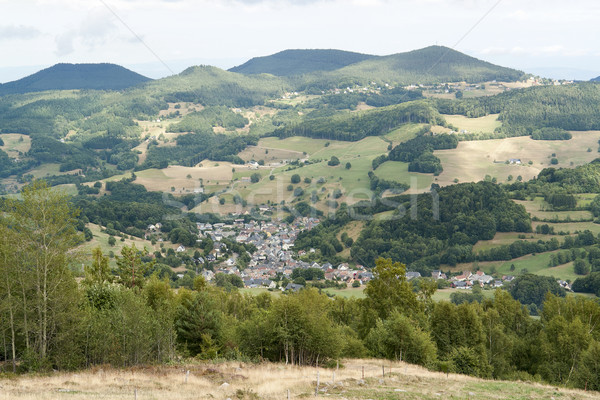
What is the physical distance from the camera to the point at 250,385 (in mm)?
24953

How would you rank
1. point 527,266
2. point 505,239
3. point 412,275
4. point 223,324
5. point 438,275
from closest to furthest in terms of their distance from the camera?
point 223,324, point 527,266, point 412,275, point 438,275, point 505,239

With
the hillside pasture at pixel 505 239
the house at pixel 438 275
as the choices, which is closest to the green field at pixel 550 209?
the hillside pasture at pixel 505 239

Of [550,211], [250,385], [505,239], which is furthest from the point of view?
[550,211]

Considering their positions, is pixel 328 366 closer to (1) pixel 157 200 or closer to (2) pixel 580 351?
(2) pixel 580 351

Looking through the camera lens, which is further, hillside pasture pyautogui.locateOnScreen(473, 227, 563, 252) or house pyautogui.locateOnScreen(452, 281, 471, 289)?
hillside pasture pyautogui.locateOnScreen(473, 227, 563, 252)

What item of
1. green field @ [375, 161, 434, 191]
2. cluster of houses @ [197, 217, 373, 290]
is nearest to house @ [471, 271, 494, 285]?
cluster of houses @ [197, 217, 373, 290]

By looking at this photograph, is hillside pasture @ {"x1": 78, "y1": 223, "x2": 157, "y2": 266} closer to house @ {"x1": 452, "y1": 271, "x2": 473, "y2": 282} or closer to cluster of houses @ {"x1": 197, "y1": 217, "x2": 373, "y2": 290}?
cluster of houses @ {"x1": 197, "y1": 217, "x2": 373, "y2": 290}

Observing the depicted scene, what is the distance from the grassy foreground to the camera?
73.2 feet

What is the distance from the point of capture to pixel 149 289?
43.6 meters

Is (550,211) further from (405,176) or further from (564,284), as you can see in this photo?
(405,176)

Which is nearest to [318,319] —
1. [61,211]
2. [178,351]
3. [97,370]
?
[178,351]

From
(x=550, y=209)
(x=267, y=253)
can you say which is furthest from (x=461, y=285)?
(x=267, y=253)

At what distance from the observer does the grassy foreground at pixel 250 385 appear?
22297 millimetres

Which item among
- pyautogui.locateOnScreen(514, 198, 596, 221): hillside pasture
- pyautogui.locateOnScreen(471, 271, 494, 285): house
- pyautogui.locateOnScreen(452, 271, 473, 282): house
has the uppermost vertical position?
pyautogui.locateOnScreen(514, 198, 596, 221): hillside pasture
